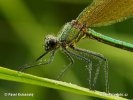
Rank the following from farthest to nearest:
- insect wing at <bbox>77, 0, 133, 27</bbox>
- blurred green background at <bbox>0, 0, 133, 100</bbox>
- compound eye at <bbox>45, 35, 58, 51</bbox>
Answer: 1. blurred green background at <bbox>0, 0, 133, 100</bbox>
2. insect wing at <bbox>77, 0, 133, 27</bbox>
3. compound eye at <bbox>45, 35, 58, 51</bbox>

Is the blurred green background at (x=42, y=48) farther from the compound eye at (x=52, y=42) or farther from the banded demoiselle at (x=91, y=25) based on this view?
the compound eye at (x=52, y=42)

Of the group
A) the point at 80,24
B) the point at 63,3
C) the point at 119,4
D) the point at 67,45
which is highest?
the point at 63,3

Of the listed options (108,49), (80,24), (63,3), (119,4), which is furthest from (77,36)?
(63,3)

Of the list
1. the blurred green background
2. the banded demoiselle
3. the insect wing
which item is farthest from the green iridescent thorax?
the blurred green background

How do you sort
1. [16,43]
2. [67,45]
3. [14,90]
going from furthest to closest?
[16,43]
[14,90]
[67,45]

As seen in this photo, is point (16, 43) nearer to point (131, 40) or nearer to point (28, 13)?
point (28, 13)

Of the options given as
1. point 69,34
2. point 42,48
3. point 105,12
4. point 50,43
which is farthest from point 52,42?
point 42,48

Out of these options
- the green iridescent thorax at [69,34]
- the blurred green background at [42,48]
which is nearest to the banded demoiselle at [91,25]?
the green iridescent thorax at [69,34]

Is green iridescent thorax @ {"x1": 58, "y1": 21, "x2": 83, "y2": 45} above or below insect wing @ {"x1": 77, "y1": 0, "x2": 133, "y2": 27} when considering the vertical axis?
below

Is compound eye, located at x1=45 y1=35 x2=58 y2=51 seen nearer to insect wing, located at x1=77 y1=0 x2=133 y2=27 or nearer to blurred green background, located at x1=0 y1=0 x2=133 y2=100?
insect wing, located at x1=77 y1=0 x2=133 y2=27
